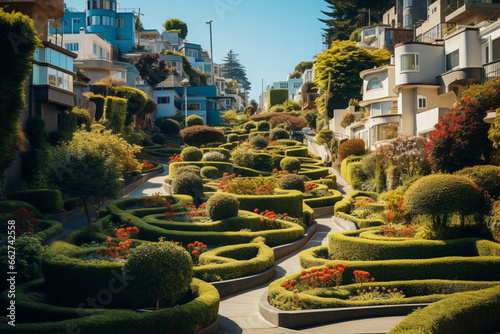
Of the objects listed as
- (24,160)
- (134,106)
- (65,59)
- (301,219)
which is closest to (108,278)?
(301,219)

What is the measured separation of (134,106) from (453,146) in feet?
125

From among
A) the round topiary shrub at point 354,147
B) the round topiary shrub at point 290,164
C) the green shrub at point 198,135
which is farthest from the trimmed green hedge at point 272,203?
the green shrub at point 198,135

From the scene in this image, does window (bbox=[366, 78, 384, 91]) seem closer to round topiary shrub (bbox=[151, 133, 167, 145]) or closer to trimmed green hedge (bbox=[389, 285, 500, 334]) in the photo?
A: round topiary shrub (bbox=[151, 133, 167, 145])

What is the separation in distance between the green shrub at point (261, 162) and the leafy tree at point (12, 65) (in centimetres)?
2358

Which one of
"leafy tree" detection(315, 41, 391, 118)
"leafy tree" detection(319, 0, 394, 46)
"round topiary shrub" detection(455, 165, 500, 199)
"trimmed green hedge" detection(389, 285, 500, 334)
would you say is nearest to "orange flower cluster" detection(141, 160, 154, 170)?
"leafy tree" detection(315, 41, 391, 118)

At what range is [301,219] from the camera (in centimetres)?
2661

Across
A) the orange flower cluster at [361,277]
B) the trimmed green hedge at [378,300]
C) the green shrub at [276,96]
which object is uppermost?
the green shrub at [276,96]

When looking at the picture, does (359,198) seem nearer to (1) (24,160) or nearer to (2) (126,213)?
(2) (126,213)

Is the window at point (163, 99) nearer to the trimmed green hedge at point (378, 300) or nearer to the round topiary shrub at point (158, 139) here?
the round topiary shrub at point (158, 139)

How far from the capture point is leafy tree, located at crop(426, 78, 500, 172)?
71.9 ft

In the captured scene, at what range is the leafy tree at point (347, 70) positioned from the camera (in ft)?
196

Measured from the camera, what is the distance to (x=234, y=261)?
57.5 ft

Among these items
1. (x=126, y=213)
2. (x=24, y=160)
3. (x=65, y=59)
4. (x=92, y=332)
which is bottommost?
(x=92, y=332)

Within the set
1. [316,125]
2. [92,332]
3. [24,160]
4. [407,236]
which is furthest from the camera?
[316,125]
